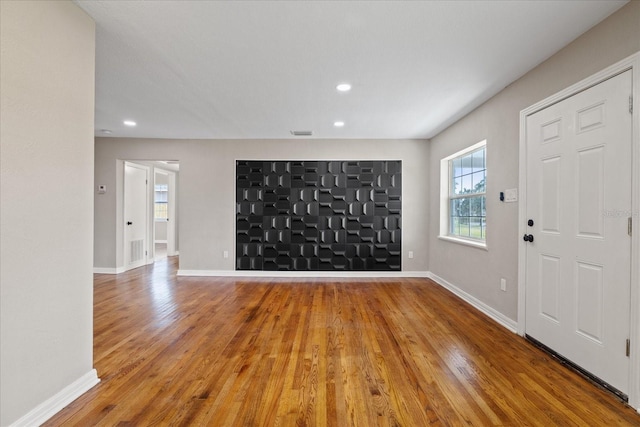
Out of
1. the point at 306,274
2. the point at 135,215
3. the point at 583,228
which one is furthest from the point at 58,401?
the point at 135,215

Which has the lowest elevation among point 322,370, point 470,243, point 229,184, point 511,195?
point 322,370

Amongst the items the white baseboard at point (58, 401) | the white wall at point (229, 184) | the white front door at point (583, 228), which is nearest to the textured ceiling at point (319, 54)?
the white front door at point (583, 228)

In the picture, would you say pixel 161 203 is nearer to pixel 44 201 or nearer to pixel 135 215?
pixel 135 215

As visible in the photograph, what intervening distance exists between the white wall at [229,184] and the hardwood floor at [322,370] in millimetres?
1627

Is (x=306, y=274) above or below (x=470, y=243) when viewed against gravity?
below

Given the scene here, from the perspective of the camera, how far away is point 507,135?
310cm

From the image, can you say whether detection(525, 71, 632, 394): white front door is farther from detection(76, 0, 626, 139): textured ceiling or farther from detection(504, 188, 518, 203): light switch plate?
detection(76, 0, 626, 139): textured ceiling

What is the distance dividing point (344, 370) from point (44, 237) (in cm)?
208

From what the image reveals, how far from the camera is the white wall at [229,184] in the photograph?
538cm

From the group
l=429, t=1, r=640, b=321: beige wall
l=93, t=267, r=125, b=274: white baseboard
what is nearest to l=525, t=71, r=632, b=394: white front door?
l=429, t=1, r=640, b=321: beige wall

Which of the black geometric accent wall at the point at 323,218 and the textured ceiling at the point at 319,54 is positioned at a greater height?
the textured ceiling at the point at 319,54

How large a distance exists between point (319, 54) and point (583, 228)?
245cm

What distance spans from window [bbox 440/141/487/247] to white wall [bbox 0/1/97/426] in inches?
157

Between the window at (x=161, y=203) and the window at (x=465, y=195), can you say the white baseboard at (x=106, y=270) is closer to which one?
the window at (x=161, y=203)
